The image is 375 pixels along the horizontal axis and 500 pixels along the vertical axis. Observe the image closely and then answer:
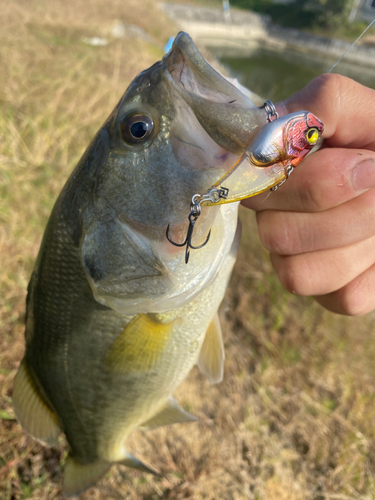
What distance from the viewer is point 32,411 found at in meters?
1.64

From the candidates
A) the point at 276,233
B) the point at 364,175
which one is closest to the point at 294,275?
the point at 276,233

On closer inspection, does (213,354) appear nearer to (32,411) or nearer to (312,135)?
(32,411)

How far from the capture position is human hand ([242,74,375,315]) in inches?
43.2

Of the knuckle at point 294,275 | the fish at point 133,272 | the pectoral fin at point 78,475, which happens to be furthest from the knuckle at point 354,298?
the pectoral fin at point 78,475

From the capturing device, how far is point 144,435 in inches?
114

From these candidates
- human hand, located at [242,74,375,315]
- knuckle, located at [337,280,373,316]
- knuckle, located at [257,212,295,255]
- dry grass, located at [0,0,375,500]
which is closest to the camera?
human hand, located at [242,74,375,315]

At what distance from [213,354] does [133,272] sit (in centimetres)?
73

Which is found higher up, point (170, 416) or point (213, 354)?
point (213, 354)

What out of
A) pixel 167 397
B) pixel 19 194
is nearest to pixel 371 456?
pixel 167 397

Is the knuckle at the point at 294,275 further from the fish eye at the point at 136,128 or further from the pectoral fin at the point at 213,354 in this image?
the fish eye at the point at 136,128

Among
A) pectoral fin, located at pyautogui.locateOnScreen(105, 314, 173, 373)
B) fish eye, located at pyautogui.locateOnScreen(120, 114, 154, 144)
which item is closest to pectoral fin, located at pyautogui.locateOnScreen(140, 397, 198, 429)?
pectoral fin, located at pyautogui.locateOnScreen(105, 314, 173, 373)

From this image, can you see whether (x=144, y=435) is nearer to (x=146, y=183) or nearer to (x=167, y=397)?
(x=167, y=397)

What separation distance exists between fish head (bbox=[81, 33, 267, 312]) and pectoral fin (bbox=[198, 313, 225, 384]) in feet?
1.58

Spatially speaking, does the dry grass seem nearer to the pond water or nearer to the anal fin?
the anal fin
